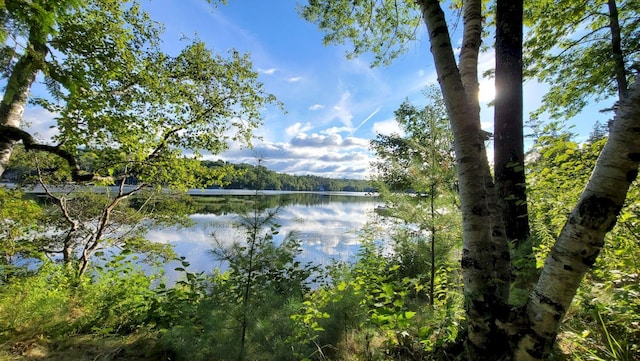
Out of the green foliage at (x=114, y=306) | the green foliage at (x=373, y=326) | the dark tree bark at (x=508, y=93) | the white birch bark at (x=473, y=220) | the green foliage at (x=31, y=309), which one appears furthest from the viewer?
the dark tree bark at (x=508, y=93)

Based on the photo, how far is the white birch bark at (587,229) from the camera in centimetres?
127

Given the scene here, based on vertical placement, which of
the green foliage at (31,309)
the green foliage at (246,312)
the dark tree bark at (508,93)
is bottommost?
the green foliage at (31,309)

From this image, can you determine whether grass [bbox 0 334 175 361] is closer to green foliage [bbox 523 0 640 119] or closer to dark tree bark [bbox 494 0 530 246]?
dark tree bark [bbox 494 0 530 246]

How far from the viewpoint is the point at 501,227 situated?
221 centimetres

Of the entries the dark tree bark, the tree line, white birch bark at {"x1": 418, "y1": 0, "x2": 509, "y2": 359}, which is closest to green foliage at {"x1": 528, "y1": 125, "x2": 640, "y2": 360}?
the tree line

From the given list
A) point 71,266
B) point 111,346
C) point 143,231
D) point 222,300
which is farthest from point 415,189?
point 143,231

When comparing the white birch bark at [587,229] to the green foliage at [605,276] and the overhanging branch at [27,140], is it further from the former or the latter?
the overhanging branch at [27,140]

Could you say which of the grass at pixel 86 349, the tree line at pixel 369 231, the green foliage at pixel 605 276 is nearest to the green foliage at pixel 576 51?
the tree line at pixel 369 231

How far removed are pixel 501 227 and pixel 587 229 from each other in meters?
0.90

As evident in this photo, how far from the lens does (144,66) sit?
5555 millimetres

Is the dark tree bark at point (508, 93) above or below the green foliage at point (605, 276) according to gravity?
above

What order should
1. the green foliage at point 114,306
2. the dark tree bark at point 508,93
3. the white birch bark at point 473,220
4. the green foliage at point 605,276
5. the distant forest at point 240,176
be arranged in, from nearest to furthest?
the white birch bark at point 473,220, the green foliage at point 605,276, the distant forest at point 240,176, the green foliage at point 114,306, the dark tree bark at point 508,93

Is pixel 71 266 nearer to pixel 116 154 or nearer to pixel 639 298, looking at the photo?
pixel 116 154

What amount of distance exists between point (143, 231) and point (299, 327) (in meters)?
6.56
